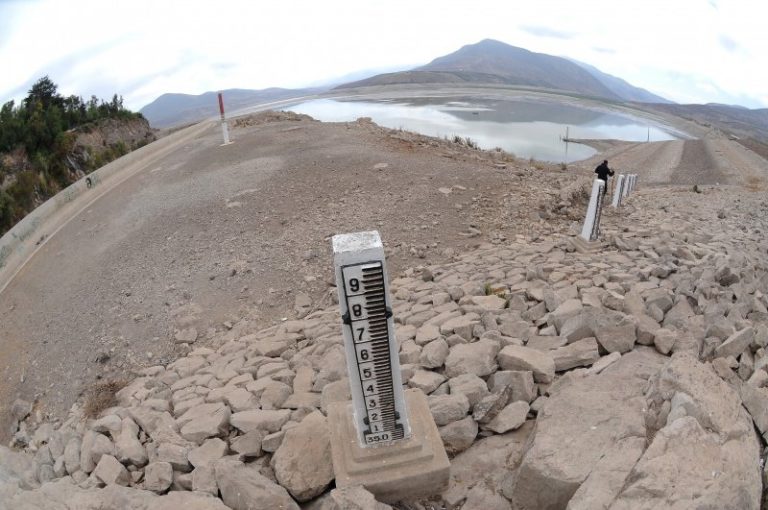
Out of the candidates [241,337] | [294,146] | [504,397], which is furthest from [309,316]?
[294,146]

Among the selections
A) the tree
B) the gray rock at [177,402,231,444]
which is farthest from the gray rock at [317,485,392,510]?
the tree

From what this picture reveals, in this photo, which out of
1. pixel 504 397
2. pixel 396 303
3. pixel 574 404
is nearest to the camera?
pixel 574 404

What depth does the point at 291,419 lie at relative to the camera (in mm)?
4289

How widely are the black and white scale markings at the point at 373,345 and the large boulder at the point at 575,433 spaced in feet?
2.89

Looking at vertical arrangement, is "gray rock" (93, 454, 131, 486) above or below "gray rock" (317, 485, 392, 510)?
below

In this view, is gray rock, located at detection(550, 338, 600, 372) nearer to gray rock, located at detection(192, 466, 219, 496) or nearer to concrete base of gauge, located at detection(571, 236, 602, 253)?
gray rock, located at detection(192, 466, 219, 496)

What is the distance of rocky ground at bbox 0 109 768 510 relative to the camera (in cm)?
300

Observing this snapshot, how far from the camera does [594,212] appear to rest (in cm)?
786

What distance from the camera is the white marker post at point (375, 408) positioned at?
300 centimetres

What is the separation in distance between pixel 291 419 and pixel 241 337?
282 cm

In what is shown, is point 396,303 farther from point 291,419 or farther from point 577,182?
point 577,182

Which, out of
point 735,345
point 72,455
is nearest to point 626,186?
point 735,345

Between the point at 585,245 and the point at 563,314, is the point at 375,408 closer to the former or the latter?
the point at 563,314

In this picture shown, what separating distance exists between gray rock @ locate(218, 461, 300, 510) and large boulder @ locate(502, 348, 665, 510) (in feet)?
4.67
